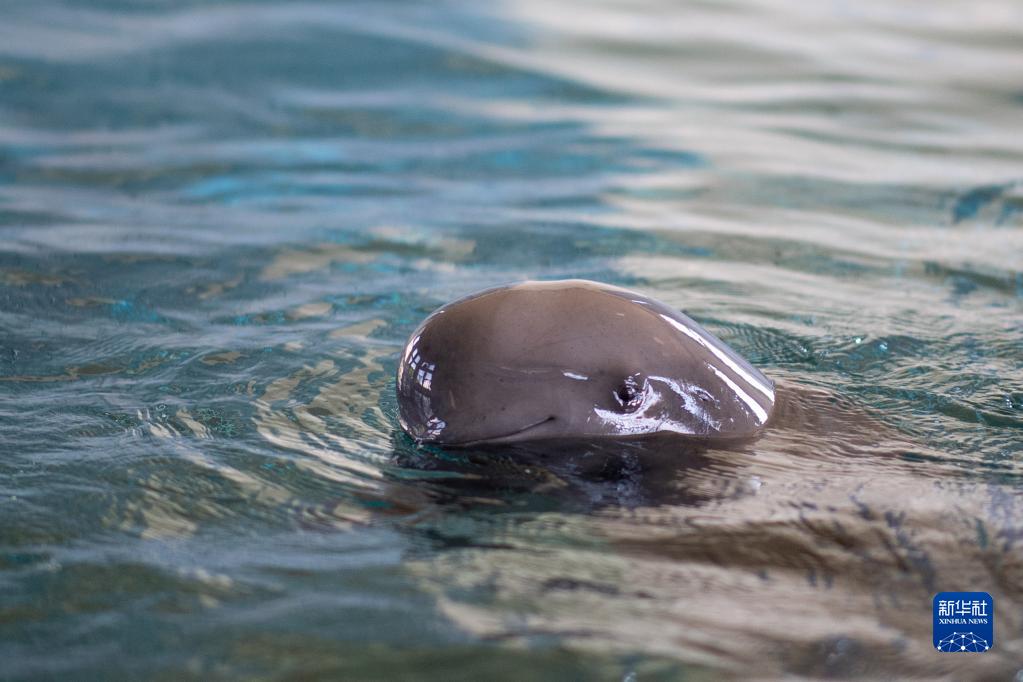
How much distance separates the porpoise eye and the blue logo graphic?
2.62 ft

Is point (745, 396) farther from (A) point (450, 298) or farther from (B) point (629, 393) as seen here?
(A) point (450, 298)

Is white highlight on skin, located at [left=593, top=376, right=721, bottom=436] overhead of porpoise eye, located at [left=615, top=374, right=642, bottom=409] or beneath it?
beneath

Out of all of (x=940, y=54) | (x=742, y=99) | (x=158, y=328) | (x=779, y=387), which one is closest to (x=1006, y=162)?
(x=742, y=99)

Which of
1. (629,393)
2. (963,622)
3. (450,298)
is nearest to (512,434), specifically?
(629,393)

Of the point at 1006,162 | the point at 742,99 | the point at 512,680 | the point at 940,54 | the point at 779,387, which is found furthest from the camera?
the point at 940,54

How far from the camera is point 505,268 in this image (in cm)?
473

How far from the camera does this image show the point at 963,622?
6.66 ft

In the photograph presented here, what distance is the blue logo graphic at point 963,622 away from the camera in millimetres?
1945

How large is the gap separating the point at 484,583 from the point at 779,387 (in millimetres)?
1206

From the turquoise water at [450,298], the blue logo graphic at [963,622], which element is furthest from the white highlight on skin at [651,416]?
the blue logo graphic at [963,622]

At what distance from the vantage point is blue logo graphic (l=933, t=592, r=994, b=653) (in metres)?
1.95

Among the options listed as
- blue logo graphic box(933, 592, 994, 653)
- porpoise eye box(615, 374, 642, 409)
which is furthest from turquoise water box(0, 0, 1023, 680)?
porpoise eye box(615, 374, 642, 409)

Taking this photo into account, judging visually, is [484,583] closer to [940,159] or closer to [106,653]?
[106,653]

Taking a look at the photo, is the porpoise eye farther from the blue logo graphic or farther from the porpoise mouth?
the blue logo graphic
